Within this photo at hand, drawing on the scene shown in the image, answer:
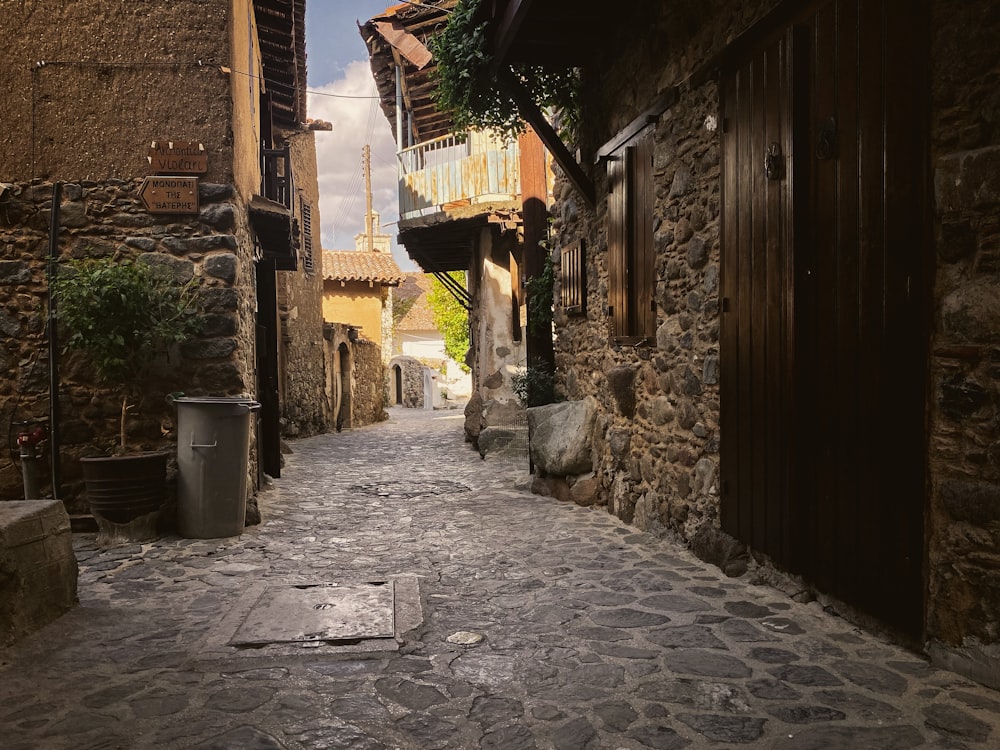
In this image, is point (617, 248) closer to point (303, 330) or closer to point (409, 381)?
point (303, 330)

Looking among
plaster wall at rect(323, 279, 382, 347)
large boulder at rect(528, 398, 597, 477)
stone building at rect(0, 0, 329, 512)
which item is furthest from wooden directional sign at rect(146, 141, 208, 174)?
plaster wall at rect(323, 279, 382, 347)

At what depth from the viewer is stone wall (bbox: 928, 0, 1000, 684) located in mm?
2459

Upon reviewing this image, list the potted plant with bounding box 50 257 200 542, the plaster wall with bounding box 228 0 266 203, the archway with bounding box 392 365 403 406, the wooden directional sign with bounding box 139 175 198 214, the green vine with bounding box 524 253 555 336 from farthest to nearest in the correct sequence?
the archway with bounding box 392 365 403 406 < the green vine with bounding box 524 253 555 336 < the plaster wall with bounding box 228 0 266 203 < the wooden directional sign with bounding box 139 175 198 214 < the potted plant with bounding box 50 257 200 542

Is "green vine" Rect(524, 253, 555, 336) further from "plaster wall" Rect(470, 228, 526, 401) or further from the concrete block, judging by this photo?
the concrete block

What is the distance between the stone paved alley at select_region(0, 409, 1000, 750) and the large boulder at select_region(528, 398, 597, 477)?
5.32 feet

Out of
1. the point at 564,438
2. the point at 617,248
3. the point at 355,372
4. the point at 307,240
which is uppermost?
the point at 307,240

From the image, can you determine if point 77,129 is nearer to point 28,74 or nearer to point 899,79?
point 28,74

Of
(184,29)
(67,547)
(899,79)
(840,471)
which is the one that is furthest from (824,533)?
(184,29)

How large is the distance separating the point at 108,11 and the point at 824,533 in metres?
6.07

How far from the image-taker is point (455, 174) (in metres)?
10.8

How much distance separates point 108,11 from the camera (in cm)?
537

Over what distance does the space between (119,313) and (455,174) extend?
6724mm

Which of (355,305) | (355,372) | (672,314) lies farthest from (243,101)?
(355,305)

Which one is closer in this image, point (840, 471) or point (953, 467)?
point (953, 467)
